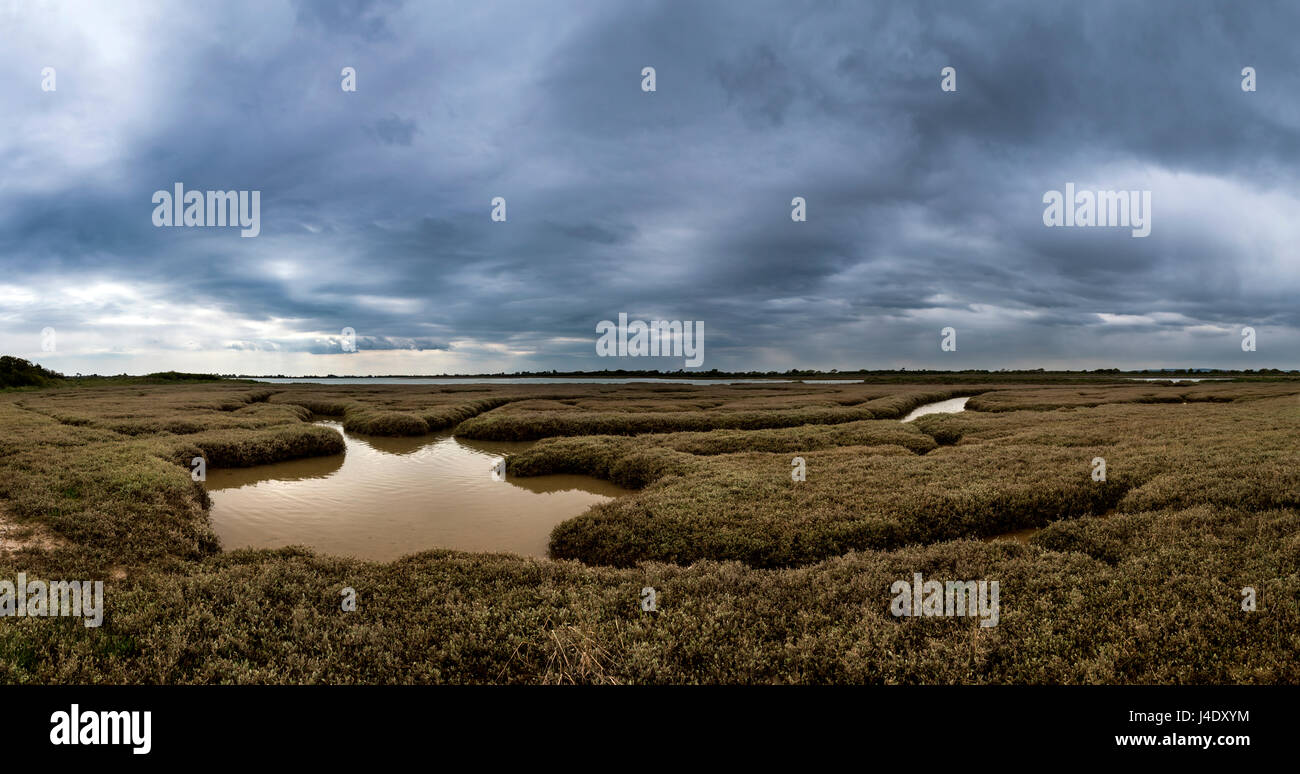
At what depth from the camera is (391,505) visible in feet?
66.0

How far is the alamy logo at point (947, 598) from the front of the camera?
28.5ft

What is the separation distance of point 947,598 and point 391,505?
18.7 m

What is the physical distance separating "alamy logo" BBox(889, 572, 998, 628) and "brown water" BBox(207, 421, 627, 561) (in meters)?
9.92

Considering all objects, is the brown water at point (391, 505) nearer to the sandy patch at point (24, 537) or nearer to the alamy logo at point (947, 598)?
the sandy patch at point (24, 537)

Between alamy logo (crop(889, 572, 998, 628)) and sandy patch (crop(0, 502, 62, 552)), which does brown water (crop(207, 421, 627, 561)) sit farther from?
alamy logo (crop(889, 572, 998, 628))

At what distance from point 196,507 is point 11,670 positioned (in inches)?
479
